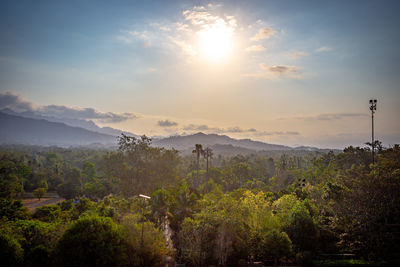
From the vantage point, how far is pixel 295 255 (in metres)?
18.9

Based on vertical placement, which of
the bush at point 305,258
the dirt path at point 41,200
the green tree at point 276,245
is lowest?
the dirt path at point 41,200

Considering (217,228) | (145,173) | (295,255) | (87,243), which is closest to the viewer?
(87,243)

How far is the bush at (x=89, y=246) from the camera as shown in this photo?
46.2 ft

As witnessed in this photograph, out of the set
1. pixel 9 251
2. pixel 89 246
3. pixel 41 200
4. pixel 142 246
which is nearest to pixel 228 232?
pixel 142 246

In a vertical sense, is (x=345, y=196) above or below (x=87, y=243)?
above

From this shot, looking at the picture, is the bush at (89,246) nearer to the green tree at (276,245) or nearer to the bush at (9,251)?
the bush at (9,251)

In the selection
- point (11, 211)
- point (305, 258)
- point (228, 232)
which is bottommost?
Result: point (305, 258)

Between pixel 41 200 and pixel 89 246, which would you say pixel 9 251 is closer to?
pixel 89 246

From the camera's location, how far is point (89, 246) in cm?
1426

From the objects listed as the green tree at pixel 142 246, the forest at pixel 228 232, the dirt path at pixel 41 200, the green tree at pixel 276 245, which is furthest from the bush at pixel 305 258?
the dirt path at pixel 41 200

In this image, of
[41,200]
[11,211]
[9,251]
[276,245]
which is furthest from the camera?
[41,200]

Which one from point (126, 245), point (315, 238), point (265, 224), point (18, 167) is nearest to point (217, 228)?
point (265, 224)

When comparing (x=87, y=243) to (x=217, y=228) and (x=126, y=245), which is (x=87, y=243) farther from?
(x=217, y=228)

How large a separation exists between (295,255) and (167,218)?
1179cm
